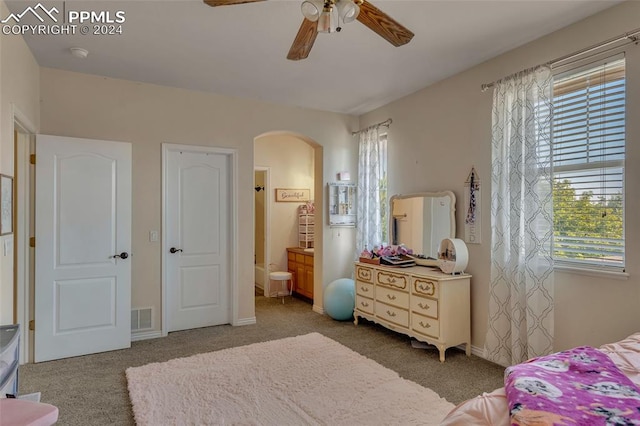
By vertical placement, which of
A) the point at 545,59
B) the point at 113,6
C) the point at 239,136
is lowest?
the point at 239,136

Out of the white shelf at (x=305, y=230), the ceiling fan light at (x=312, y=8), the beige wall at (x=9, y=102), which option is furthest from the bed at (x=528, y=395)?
the white shelf at (x=305, y=230)

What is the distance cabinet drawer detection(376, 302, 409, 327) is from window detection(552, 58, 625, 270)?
1.48m

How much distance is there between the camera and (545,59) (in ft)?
9.80

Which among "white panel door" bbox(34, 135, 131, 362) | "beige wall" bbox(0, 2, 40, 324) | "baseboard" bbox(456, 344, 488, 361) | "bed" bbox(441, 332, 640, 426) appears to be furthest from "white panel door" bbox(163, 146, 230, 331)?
"bed" bbox(441, 332, 640, 426)

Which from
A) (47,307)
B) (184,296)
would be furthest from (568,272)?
(47,307)

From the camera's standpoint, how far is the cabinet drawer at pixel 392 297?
3740 millimetres

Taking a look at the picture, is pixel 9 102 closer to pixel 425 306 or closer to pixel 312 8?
pixel 312 8

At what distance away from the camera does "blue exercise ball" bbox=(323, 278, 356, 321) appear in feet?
15.1

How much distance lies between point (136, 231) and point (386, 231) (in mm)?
2967

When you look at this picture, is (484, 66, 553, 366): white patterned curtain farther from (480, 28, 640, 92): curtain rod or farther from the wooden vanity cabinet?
the wooden vanity cabinet

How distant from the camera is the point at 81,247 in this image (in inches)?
141

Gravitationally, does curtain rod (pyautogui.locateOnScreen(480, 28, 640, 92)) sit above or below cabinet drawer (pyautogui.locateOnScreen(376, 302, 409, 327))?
above

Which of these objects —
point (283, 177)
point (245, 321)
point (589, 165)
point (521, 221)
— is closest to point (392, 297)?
point (521, 221)

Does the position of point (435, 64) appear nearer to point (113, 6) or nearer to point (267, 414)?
point (113, 6)
